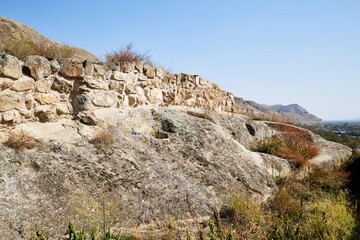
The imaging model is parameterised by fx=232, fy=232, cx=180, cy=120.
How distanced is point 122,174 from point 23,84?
6.41 feet

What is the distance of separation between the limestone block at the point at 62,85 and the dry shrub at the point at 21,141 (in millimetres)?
966

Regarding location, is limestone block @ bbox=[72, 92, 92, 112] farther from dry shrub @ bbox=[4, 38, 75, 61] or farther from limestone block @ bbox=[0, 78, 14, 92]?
limestone block @ bbox=[0, 78, 14, 92]

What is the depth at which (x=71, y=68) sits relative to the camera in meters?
3.98

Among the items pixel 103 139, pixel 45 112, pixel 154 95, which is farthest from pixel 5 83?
pixel 154 95

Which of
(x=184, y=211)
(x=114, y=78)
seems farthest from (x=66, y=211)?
(x=114, y=78)

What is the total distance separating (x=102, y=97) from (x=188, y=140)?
6.53ft

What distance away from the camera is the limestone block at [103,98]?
4.32 meters

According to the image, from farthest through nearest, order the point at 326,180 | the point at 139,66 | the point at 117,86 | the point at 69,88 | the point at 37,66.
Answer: the point at 326,180
the point at 139,66
the point at 117,86
the point at 69,88
the point at 37,66

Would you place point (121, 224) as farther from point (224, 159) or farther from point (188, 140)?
point (224, 159)

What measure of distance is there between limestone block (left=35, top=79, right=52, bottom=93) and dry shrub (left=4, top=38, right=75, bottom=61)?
17.1 inches

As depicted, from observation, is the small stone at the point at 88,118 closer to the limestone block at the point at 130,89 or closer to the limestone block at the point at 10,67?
the limestone block at the point at 10,67

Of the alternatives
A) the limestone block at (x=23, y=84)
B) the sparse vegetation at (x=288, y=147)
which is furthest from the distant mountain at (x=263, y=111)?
the limestone block at (x=23, y=84)

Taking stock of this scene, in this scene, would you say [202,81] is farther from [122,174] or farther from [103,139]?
[122,174]

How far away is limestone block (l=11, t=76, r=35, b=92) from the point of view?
3298 mm
